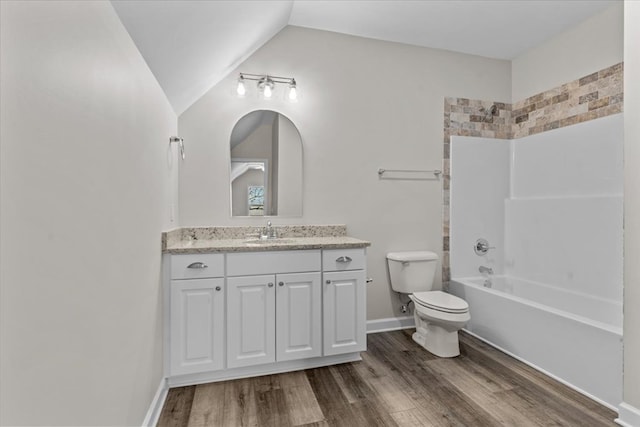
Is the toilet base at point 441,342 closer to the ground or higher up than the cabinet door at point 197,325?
closer to the ground

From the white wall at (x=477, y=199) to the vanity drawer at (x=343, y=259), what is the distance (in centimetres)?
130

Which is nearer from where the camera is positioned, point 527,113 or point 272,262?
point 272,262

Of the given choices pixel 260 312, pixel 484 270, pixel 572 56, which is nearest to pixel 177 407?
pixel 260 312

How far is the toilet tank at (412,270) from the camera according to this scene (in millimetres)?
2859

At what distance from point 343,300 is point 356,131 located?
58.4 inches

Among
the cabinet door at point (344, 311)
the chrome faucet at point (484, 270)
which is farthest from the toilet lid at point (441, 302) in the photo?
the chrome faucet at point (484, 270)

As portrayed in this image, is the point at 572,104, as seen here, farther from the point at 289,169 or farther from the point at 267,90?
the point at 267,90

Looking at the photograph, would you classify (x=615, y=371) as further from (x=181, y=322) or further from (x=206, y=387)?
(x=181, y=322)

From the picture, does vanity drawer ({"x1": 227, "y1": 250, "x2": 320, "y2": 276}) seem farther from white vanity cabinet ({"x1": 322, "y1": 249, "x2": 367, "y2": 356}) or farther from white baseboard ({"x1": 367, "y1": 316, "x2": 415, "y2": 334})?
white baseboard ({"x1": 367, "y1": 316, "x2": 415, "y2": 334})

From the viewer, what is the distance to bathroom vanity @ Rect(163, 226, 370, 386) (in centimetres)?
203

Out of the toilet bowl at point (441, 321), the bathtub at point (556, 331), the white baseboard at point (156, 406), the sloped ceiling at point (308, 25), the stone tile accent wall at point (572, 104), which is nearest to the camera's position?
the sloped ceiling at point (308, 25)

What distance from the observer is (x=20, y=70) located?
66 centimetres

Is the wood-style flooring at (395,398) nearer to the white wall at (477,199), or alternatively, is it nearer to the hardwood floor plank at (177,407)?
the hardwood floor plank at (177,407)

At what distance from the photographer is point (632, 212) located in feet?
5.64
